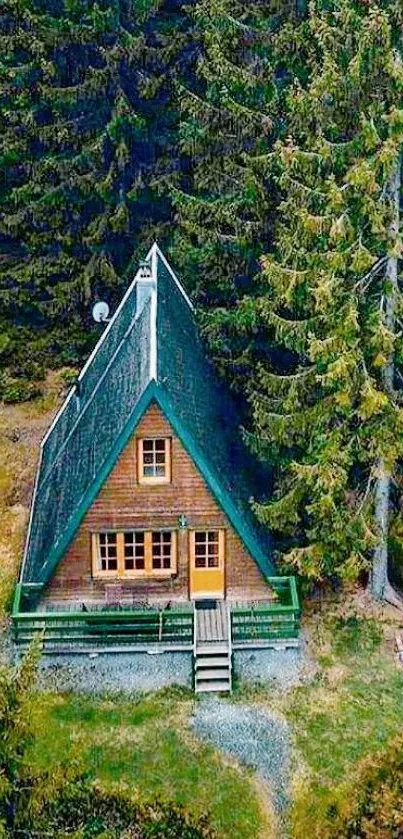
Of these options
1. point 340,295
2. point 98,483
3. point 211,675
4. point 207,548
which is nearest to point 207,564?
point 207,548

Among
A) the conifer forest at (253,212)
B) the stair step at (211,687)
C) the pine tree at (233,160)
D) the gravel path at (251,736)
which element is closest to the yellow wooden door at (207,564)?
the conifer forest at (253,212)

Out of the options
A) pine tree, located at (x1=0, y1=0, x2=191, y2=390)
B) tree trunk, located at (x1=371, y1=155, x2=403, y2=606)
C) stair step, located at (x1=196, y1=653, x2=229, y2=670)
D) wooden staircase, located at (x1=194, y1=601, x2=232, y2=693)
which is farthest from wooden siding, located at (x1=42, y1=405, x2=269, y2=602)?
pine tree, located at (x1=0, y1=0, x2=191, y2=390)

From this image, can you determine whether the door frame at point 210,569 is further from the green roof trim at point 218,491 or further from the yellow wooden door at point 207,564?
the green roof trim at point 218,491

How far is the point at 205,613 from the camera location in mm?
23141

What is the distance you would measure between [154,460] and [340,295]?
17.4ft

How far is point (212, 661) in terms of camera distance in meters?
22.2

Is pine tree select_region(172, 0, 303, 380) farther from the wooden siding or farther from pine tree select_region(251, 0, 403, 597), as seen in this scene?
the wooden siding

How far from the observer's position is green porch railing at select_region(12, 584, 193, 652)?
885 inches

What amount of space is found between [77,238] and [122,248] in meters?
1.50

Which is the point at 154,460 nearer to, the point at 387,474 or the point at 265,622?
the point at 265,622

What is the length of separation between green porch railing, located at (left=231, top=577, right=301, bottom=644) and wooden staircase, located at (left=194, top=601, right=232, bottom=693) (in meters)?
0.30

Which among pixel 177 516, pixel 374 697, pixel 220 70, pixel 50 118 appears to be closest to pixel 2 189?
pixel 50 118

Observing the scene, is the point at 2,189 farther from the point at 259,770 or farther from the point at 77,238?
the point at 259,770

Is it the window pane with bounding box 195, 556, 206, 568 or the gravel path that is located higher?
the window pane with bounding box 195, 556, 206, 568
